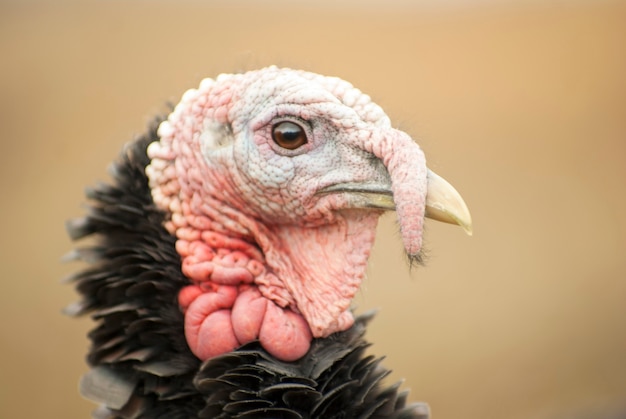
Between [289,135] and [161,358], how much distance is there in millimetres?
1036

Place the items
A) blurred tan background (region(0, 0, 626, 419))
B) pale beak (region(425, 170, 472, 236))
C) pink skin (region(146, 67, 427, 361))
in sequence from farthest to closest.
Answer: blurred tan background (region(0, 0, 626, 419)) → pink skin (region(146, 67, 427, 361)) → pale beak (region(425, 170, 472, 236))

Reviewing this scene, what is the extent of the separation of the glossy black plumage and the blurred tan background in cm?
486

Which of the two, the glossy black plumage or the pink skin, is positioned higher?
the pink skin

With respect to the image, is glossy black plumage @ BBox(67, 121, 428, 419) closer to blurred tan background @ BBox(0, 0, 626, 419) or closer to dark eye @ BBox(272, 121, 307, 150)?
dark eye @ BBox(272, 121, 307, 150)

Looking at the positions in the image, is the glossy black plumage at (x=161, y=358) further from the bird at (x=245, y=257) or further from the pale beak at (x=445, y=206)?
the pale beak at (x=445, y=206)

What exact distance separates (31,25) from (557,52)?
8.03 m

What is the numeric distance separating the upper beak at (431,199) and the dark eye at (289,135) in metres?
0.22

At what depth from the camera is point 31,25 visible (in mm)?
12414

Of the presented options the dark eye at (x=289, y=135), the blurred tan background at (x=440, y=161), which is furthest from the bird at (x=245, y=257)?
the blurred tan background at (x=440, y=161)

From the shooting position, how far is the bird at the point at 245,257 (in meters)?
3.29

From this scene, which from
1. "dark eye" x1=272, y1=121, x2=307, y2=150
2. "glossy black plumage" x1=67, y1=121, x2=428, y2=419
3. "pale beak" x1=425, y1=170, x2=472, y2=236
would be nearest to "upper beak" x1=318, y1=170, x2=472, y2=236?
"pale beak" x1=425, y1=170, x2=472, y2=236

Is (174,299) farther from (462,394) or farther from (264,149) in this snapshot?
(462,394)

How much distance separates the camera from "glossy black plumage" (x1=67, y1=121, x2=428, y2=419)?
3.31 meters

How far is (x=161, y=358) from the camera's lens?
3438 millimetres
